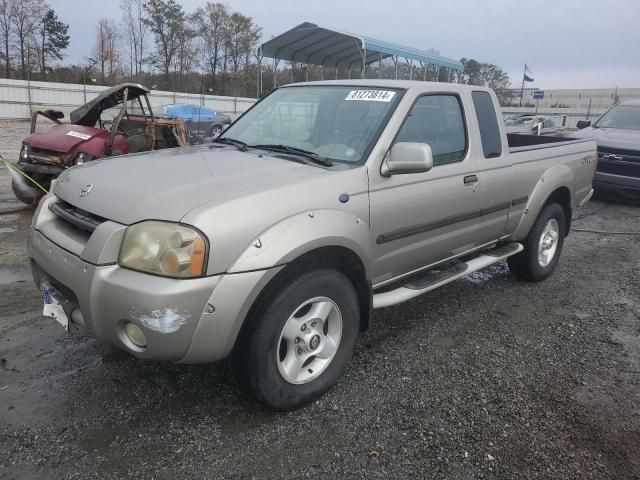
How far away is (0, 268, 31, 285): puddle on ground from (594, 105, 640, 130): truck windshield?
10533 millimetres

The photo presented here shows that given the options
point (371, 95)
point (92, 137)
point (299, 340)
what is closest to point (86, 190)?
point (299, 340)

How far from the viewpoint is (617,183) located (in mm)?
9086

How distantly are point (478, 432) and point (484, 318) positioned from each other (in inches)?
65.5

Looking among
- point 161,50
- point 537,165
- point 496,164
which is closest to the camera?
point 496,164

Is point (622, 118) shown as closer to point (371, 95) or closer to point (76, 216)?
point (371, 95)

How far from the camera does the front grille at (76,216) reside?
8.41 feet

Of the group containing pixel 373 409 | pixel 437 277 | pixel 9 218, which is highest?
pixel 437 277

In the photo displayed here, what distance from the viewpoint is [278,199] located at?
2535 mm

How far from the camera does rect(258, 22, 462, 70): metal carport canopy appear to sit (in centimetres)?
1537

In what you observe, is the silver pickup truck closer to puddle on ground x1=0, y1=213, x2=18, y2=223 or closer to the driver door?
the driver door

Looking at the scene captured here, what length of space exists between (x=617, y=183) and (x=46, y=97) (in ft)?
102

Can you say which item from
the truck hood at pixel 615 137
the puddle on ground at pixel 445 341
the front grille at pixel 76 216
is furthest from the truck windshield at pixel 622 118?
the front grille at pixel 76 216

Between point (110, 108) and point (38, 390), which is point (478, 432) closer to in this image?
point (38, 390)

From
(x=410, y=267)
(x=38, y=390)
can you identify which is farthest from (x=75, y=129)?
(x=410, y=267)
